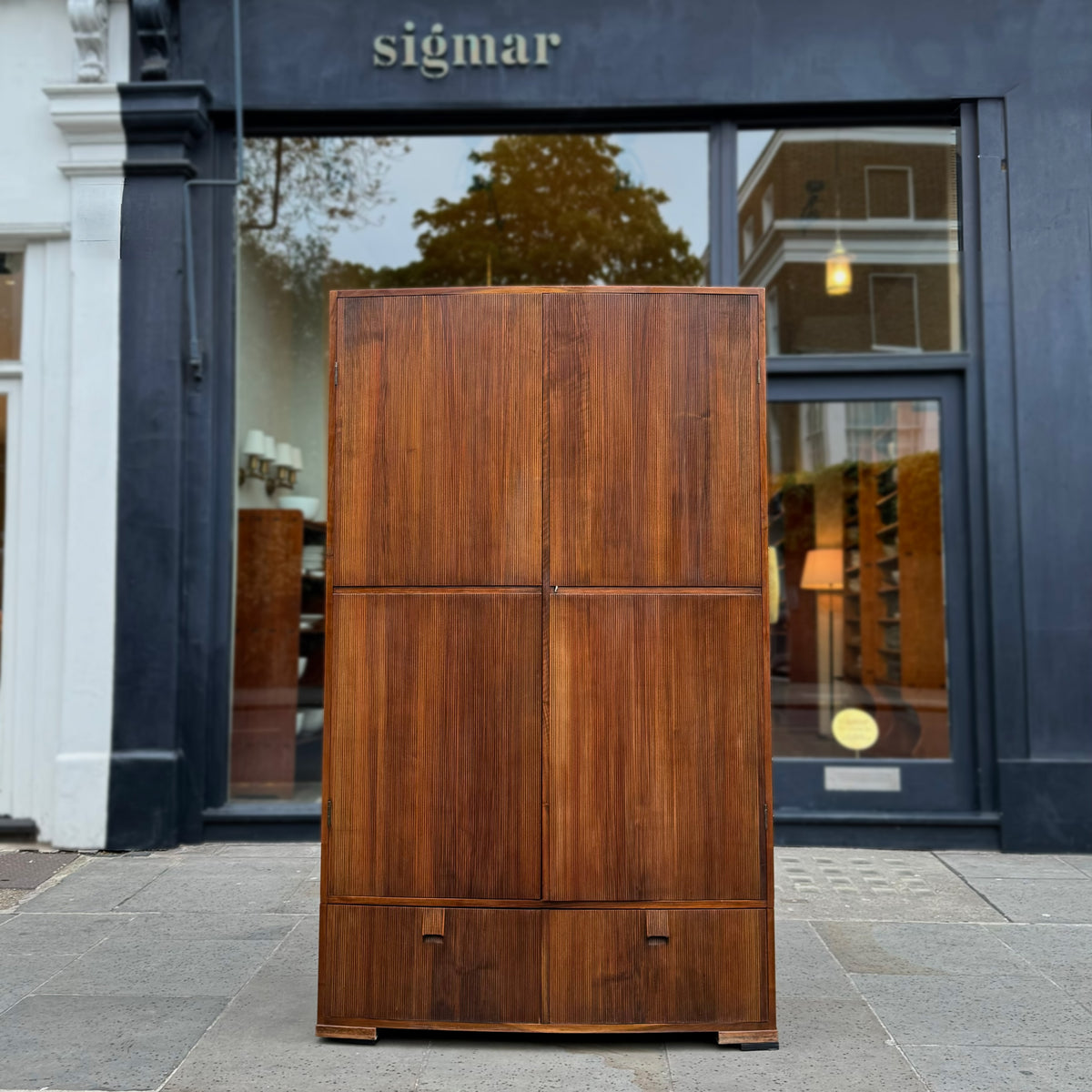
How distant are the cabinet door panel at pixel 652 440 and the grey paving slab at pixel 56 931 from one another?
2.81m

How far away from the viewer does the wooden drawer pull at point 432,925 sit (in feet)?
12.8

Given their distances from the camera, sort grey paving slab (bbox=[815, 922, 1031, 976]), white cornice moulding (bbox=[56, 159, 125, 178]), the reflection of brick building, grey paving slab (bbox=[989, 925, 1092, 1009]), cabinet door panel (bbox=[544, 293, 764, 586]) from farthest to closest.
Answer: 1. the reflection of brick building
2. white cornice moulding (bbox=[56, 159, 125, 178])
3. grey paving slab (bbox=[815, 922, 1031, 976])
4. grey paving slab (bbox=[989, 925, 1092, 1009])
5. cabinet door panel (bbox=[544, 293, 764, 586])

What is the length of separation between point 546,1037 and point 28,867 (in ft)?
12.0

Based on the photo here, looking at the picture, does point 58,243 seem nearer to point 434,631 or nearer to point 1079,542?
point 434,631

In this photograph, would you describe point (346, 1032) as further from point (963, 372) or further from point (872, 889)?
point (963, 372)

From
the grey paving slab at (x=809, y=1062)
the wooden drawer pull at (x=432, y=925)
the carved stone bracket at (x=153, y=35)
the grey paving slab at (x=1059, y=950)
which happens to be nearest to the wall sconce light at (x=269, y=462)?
the carved stone bracket at (x=153, y=35)

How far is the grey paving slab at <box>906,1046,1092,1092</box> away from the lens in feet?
11.7

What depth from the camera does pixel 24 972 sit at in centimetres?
459

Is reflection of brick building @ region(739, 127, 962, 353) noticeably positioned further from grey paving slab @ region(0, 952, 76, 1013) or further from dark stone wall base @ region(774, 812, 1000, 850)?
grey paving slab @ region(0, 952, 76, 1013)

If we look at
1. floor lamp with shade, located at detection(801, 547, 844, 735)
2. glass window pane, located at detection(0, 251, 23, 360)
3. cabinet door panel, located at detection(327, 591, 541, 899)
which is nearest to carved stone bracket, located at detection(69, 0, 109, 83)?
glass window pane, located at detection(0, 251, 23, 360)

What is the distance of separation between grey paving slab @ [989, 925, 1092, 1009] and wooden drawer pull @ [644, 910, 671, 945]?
1713mm

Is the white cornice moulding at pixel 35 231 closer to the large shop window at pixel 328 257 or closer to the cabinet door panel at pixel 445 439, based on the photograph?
the large shop window at pixel 328 257

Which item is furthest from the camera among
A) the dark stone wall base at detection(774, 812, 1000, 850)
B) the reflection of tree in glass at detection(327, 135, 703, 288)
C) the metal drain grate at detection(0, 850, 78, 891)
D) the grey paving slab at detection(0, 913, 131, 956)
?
the reflection of tree in glass at detection(327, 135, 703, 288)

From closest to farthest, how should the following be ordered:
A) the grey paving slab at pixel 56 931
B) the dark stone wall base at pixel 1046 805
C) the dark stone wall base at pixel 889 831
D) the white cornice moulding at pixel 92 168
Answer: the grey paving slab at pixel 56 931
the dark stone wall base at pixel 1046 805
the dark stone wall base at pixel 889 831
the white cornice moulding at pixel 92 168
